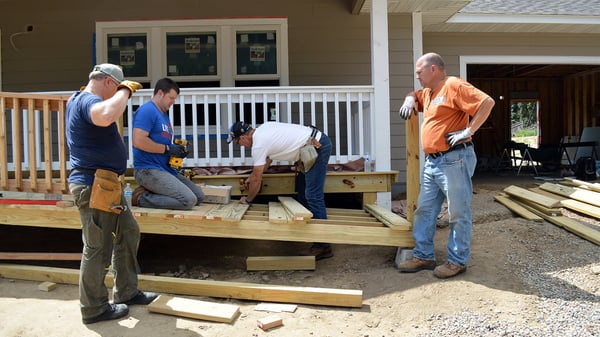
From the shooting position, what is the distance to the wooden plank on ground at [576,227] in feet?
14.8

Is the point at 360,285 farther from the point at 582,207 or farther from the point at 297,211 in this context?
the point at 582,207

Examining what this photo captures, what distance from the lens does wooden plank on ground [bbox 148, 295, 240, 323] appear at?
A: 3.10 m

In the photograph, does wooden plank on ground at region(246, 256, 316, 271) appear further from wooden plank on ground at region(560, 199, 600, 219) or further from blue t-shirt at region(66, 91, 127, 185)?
wooden plank on ground at region(560, 199, 600, 219)

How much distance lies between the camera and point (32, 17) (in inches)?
277

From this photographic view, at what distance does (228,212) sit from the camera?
418 centimetres

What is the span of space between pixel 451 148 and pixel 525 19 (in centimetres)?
511

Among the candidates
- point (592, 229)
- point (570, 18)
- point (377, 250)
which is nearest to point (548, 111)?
point (570, 18)

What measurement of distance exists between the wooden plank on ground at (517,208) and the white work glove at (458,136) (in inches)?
89.3

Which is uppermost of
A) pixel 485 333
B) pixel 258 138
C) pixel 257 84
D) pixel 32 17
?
pixel 32 17

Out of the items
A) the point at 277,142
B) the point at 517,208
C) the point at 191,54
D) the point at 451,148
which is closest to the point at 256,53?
the point at 191,54

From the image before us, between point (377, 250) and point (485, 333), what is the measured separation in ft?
6.05

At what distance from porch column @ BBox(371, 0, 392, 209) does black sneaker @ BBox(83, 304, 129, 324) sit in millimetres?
3228

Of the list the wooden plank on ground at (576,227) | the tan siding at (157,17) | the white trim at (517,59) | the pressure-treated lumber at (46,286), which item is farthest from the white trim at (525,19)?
the pressure-treated lumber at (46,286)

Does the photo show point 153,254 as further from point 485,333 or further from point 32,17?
point 32,17
